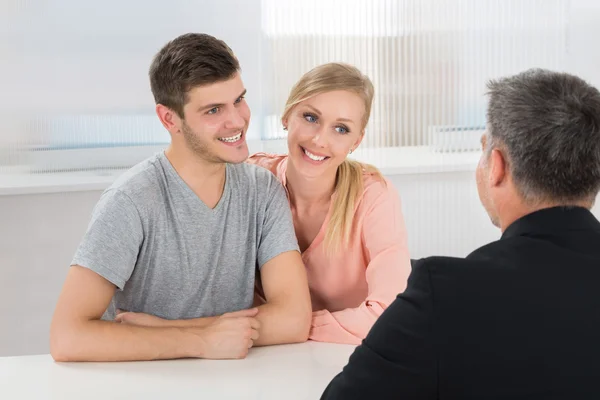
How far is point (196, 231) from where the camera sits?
6.59ft

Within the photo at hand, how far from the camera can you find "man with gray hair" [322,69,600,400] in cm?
107

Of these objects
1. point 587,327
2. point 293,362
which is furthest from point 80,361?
point 587,327

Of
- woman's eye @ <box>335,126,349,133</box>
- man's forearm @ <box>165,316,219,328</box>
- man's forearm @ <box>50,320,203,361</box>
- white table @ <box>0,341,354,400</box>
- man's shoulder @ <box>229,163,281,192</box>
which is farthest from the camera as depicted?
woman's eye @ <box>335,126,349,133</box>

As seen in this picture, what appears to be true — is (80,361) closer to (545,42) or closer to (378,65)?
(378,65)

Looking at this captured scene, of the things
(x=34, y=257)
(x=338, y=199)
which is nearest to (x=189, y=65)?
(x=338, y=199)

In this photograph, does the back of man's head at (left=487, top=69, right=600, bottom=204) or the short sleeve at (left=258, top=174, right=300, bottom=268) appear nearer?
the back of man's head at (left=487, top=69, right=600, bottom=204)

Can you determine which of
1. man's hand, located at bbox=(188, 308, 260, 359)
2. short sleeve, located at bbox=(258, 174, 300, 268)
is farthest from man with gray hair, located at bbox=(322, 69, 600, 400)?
short sleeve, located at bbox=(258, 174, 300, 268)

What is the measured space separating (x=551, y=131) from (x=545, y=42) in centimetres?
Answer: 318

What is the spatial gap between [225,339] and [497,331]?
0.83 metres

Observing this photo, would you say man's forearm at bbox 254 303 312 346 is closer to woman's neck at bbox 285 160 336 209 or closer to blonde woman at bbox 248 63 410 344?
blonde woman at bbox 248 63 410 344

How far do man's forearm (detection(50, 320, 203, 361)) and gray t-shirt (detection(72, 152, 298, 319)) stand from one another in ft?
0.51

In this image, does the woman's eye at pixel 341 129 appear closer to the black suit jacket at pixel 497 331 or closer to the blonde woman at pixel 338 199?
the blonde woman at pixel 338 199

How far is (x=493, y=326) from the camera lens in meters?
1.08

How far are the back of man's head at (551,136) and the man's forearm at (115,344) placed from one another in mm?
888
